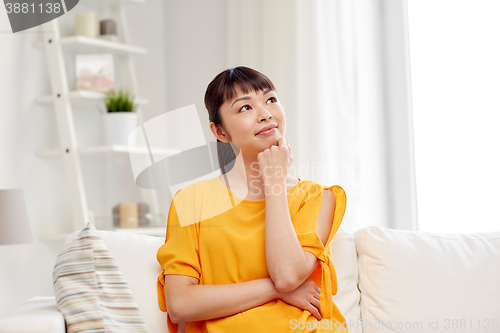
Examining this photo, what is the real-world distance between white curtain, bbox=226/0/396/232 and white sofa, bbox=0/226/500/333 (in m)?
0.62

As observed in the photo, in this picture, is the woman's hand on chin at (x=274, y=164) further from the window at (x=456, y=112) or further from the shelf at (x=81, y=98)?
the shelf at (x=81, y=98)

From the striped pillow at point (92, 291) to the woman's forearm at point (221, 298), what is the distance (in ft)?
0.56

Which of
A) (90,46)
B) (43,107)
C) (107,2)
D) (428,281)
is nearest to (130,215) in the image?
(43,107)

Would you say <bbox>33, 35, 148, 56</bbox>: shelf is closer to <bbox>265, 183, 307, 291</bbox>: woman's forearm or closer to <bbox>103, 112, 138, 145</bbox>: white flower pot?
<bbox>103, 112, 138, 145</bbox>: white flower pot

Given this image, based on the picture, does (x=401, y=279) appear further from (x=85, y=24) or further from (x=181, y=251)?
(x=85, y=24)

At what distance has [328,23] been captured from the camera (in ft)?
7.45

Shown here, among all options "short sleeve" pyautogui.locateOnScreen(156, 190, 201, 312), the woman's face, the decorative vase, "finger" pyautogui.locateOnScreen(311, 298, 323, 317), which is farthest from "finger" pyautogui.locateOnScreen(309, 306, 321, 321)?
the decorative vase

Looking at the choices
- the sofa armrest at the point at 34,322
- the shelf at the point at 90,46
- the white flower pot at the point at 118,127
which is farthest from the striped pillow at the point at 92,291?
the shelf at the point at 90,46

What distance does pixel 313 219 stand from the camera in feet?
4.01

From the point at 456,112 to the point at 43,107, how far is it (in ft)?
6.34

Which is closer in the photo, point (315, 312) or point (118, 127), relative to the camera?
point (315, 312)

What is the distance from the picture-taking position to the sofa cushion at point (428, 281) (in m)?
1.41

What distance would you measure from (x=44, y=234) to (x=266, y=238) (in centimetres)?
153

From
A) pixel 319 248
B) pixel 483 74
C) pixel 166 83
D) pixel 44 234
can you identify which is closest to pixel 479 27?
pixel 483 74
